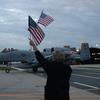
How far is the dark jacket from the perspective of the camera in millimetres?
8633

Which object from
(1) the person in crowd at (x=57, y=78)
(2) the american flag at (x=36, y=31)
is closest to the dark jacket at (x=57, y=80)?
(1) the person in crowd at (x=57, y=78)

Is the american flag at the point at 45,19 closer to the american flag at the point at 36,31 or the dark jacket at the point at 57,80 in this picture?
the american flag at the point at 36,31

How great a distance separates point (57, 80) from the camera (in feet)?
28.6

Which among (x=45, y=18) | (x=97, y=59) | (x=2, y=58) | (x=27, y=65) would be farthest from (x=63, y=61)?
(x=97, y=59)

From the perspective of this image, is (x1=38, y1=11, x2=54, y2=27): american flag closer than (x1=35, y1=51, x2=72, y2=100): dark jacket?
No

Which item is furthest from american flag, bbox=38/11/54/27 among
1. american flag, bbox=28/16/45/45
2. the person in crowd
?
the person in crowd

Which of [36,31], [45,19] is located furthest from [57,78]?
[45,19]

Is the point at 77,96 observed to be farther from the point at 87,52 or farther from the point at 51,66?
the point at 87,52

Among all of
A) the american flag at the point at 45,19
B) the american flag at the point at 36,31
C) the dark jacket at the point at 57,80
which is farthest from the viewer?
the american flag at the point at 45,19

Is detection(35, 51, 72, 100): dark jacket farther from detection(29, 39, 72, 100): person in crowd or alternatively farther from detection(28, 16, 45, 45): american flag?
→ detection(28, 16, 45, 45): american flag

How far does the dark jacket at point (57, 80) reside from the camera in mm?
8633

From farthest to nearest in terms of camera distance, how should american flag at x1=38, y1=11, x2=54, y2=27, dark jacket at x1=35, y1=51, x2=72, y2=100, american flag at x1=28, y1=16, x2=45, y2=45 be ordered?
american flag at x1=38, y1=11, x2=54, y2=27, american flag at x1=28, y1=16, x2=45, y2=45, dark jacket at x1=35, y1=51, x2=72, y2=100

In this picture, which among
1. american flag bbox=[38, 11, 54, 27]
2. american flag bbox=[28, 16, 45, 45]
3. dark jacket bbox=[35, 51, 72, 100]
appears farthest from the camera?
american flag bbox=[38, 11, 54, 27]

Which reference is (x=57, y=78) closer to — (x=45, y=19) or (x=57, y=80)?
(x=57, y=80)
